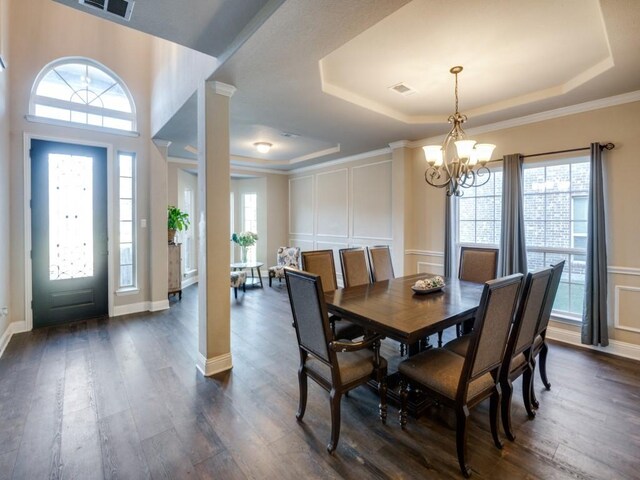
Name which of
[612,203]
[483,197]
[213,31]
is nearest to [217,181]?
[213,31]

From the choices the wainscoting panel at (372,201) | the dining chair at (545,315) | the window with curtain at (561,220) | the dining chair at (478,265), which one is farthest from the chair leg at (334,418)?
the wainscoting panel at (372,201)

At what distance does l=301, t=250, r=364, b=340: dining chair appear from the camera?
2697 millimetres

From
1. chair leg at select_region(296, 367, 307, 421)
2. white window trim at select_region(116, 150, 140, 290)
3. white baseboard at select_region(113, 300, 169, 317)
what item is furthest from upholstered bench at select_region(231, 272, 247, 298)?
chair leg at select_region(296, 367, 307, 421)

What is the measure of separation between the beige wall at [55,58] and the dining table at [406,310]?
12.0 feet

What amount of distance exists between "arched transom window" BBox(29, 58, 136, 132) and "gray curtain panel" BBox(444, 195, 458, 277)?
15.8ft

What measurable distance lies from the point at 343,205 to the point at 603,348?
4.35 metres

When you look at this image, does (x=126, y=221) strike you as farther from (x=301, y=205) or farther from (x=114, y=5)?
(x=301, y=205)

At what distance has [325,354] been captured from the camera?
1.82m

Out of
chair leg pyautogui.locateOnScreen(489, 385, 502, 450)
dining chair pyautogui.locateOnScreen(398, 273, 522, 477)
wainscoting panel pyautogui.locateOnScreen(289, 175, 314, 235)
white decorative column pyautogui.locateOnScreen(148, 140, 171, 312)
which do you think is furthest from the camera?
wainscoting panel pyautogui.locateOnScreen(289, 175, 314, 235)

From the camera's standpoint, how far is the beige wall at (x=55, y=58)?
3.58m

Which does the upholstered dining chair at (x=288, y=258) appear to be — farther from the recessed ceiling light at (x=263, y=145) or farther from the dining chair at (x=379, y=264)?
the dining chair at (x=379, y=264)

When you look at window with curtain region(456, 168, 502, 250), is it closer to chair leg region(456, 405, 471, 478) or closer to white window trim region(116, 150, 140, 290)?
chair leg region(456, 405, 471, 478)

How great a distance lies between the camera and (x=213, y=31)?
7.25 feet

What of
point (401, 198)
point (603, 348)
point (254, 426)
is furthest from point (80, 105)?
point (603, 348)
